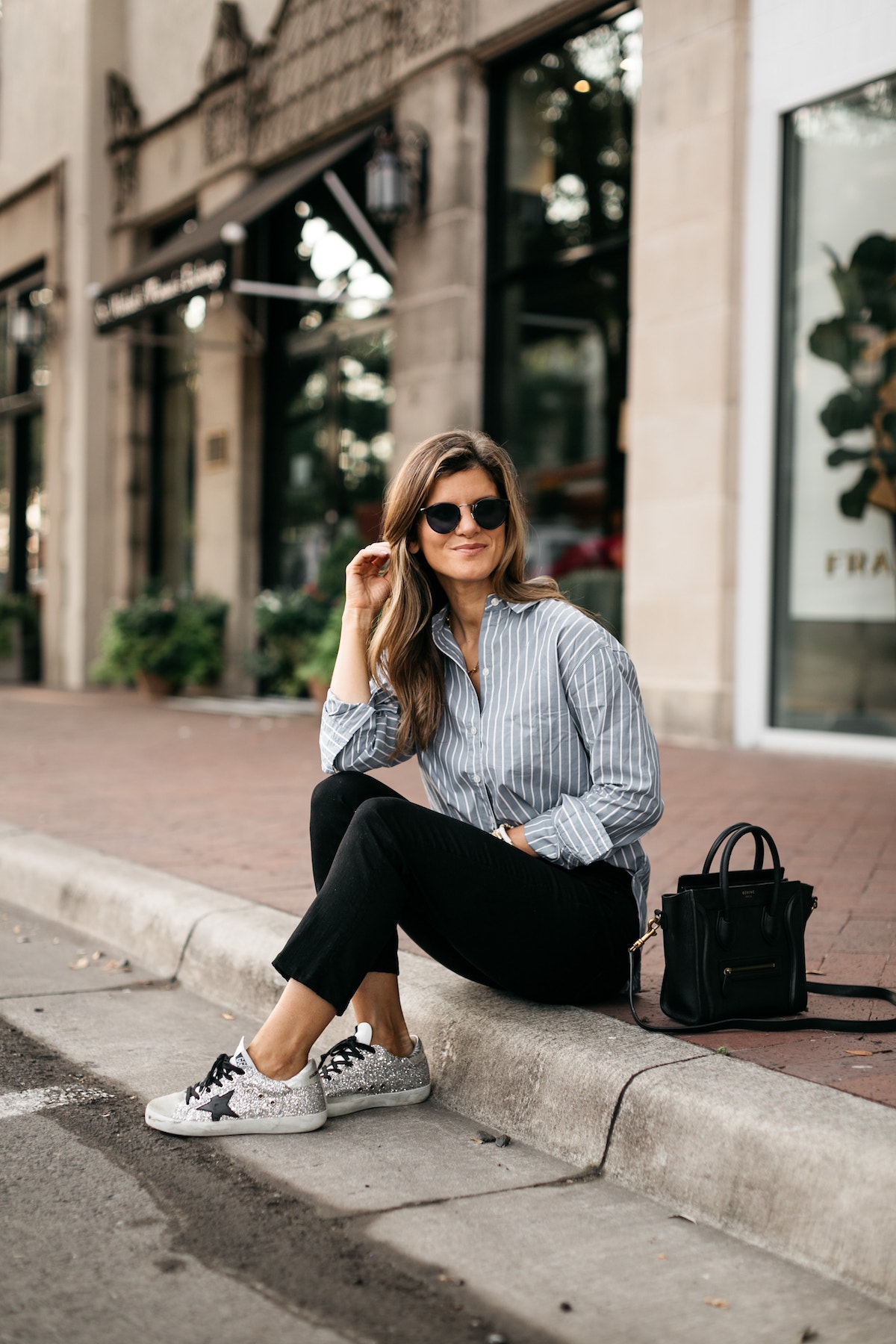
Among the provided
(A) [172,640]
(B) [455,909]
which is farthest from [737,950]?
(A) [172,640]

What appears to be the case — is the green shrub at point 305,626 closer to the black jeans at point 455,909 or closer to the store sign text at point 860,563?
the store sign text at point 860,563

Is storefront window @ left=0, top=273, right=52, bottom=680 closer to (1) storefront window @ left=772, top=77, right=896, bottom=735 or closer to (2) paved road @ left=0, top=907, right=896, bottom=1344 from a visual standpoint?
(1) storefront window @ left=772, top=77, right=896, bottom=735

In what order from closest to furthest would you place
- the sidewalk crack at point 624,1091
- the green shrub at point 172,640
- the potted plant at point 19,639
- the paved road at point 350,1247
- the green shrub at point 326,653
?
the paved road at point 350,1247 < the sidewalk crack at point 624,1091 < the green shrub at point 326,653 < the green shrub at point 172,640 < the potted plant at point 19,639

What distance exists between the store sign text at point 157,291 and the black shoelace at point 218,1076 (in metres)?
9.61

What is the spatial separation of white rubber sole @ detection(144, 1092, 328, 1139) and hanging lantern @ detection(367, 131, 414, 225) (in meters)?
9.19

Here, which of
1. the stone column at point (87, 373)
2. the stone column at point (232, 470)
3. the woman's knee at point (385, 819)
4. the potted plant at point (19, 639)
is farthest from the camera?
the potted plant at point (19, 639)

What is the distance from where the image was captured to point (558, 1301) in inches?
84.7

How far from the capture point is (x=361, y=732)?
A: 318 centimetres

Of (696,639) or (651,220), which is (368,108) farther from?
(696,639)

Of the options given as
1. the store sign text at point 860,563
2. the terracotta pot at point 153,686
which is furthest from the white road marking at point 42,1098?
the terracotta pot at point 153,686

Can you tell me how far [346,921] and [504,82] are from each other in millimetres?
9752

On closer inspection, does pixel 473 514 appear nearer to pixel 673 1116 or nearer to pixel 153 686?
pixel 673 1116

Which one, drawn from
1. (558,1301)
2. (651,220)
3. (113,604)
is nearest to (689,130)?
(651,220)

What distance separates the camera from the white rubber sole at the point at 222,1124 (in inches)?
111
